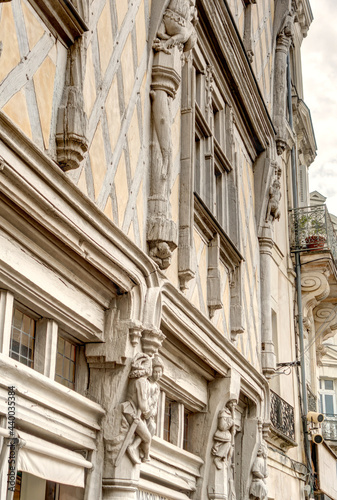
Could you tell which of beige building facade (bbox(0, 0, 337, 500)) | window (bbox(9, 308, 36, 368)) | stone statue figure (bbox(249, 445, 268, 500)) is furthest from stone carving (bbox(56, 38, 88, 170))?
stone statue figure (bbox(249, 445, 268, 500))

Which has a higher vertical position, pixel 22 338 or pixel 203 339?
pixel 203 339

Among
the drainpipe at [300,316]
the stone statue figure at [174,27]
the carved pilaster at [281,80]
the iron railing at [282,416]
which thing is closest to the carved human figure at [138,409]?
the stone statue figure at [174,27]

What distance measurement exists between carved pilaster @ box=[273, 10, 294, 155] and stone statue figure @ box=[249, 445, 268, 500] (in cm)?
449

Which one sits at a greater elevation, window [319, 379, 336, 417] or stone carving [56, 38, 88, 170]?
window [319, 379, 336, 417]

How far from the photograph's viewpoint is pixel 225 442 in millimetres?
7105

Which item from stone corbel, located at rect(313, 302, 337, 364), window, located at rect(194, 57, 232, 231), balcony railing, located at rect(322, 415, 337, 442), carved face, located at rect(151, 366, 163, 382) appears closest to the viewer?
carved face, located at rect(151, 366, 163, 382)

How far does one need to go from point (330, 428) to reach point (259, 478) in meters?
14.0

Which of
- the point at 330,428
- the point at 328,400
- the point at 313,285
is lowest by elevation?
the point at 330,428

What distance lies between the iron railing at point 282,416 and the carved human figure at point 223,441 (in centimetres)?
356

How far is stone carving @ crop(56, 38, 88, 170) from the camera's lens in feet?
13.6

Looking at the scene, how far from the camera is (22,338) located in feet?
13.9

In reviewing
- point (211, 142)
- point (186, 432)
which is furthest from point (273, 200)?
point (186, 432)

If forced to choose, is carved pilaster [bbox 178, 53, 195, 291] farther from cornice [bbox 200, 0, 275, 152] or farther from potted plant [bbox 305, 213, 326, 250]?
potted plant [bbox 305, 213, 326, 250]

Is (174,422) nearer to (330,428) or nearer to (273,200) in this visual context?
(273,200)
